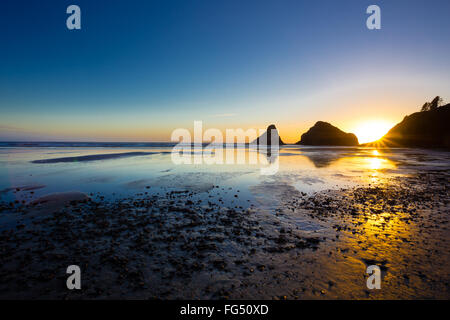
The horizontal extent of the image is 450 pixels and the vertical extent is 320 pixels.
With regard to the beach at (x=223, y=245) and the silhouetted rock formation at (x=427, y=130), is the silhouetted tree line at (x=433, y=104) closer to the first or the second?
the silhouetted rock formation at (x=427, y=130)

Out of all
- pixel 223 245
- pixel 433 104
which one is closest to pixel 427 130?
pixel 433 104

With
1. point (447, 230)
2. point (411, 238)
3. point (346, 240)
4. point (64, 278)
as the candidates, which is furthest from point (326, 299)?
point (447, 230)

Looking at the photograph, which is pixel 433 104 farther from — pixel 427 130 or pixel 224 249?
pixel 224 249

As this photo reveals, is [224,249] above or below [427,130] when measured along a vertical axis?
below

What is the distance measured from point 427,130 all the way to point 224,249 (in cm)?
17139

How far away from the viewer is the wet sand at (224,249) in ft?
19.7

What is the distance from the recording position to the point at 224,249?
827cm

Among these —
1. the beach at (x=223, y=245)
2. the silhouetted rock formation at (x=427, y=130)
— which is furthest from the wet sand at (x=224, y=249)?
the silhouetted rock formation at (x=427, y=130)

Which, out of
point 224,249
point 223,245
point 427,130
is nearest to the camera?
point 224,249

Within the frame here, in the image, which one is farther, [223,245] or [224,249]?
[223,245]

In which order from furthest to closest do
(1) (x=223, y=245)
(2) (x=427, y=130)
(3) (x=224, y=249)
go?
(2) (x=427, y=130), (1) (x=223, y=245), (3) (x=224, y=249)

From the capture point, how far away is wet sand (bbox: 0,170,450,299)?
19.7ft

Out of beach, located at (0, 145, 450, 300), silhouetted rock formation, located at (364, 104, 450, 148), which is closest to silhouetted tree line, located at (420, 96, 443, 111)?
silhouetted rock formation, located at (364, 104, 450, 148)
